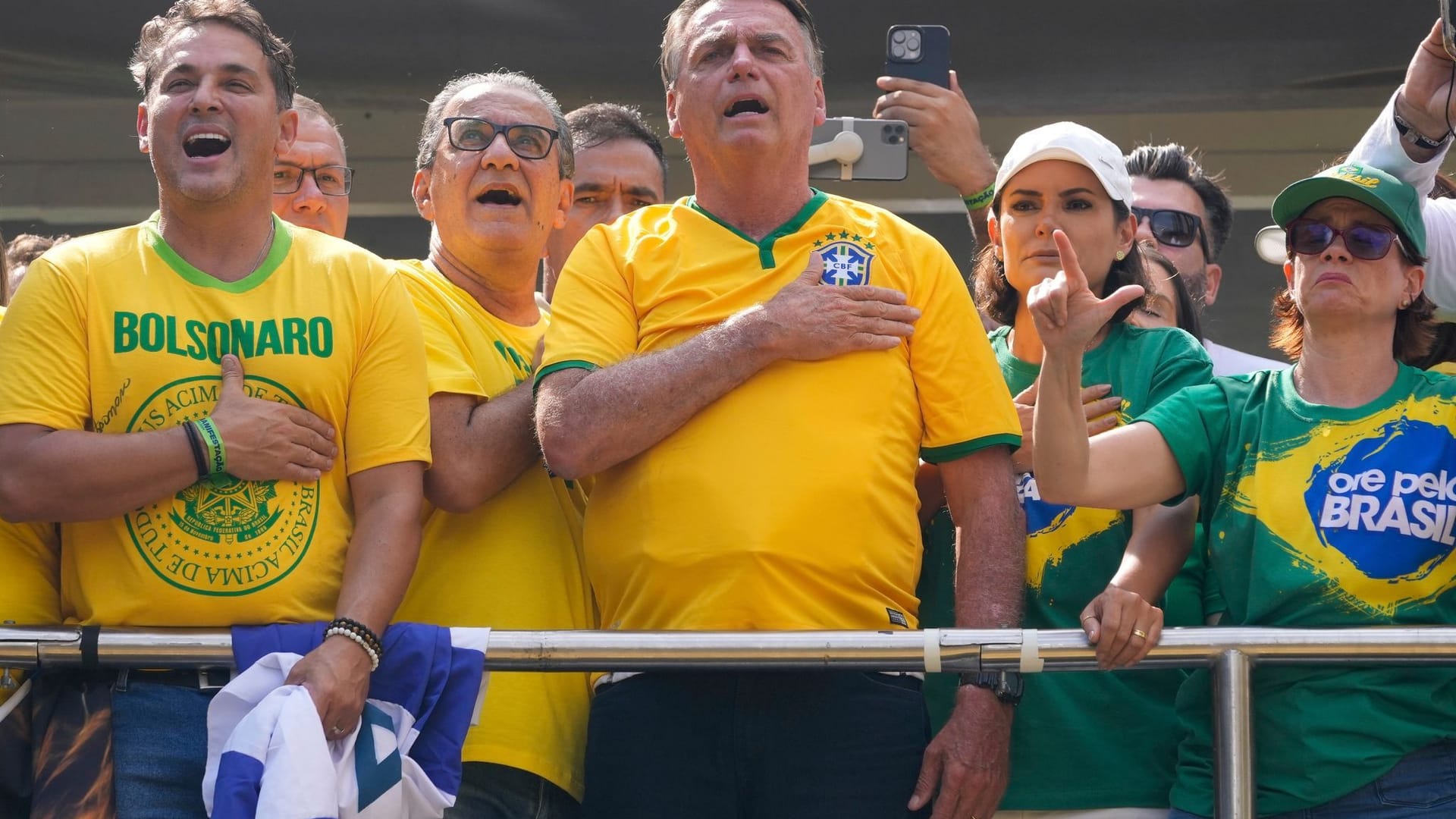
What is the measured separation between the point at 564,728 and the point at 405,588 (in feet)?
1.24

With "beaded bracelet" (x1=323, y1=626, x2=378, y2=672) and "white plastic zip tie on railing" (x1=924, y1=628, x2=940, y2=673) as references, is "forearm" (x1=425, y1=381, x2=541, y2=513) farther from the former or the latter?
"white plastic zip tie on railing" (x1=924, y1=628, x2=940, y2=673)

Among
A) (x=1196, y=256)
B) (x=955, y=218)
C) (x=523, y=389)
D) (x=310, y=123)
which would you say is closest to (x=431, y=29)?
(x=955, y=218)

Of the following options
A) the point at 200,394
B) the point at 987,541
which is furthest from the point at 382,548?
the point at 987,541

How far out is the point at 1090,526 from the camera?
2947mm

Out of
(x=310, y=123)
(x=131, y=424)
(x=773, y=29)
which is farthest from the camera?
(x=310, y=123)

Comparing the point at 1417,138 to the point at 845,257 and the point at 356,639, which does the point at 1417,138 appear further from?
the point at 356,639

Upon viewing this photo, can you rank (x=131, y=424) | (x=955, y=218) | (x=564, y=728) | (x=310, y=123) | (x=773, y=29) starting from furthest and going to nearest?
(x=955, y=218) → (x=310, y=123) → (x=773, y=29) → (x=564, y=728) → (x=131, y=424)

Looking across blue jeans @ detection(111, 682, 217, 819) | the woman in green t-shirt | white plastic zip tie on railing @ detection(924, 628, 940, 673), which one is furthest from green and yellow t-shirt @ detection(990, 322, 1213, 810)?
blue jeans @ detection(111, 682, 217, 819)

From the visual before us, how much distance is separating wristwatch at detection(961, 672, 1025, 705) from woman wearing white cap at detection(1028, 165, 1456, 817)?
0.98 ft

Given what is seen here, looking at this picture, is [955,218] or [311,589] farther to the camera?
[955,218]

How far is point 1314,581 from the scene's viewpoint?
8.57ft

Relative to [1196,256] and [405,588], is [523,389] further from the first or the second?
[1196,256]

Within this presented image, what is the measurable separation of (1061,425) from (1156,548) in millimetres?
353

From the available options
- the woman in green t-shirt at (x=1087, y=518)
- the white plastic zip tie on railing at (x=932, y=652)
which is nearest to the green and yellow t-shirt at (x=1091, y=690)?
the woman in green t-shirt at (x=1087, y=518)
